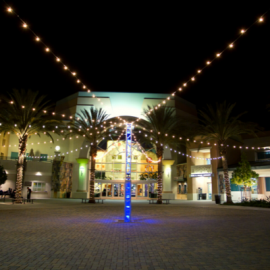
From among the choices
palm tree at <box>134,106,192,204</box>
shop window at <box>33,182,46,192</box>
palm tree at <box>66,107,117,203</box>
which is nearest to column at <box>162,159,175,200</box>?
palm tree at <box>134,106,192,204</box>

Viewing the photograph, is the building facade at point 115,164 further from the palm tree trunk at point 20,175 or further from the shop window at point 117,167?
the palm tree trunk at point 20,175

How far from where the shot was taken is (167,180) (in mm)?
34500

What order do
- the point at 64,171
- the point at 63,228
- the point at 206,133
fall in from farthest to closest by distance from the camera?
1. the point at 64,171
2. the point at 206,133
3. the point at 63,228

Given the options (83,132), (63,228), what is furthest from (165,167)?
(63,228)

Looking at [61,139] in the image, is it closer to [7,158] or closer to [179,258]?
[7,158]

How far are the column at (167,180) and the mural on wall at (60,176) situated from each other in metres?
12.5

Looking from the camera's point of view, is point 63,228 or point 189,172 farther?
point 189,172

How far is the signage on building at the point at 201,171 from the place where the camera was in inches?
1267

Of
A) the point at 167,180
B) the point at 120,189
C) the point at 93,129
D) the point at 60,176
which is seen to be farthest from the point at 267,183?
the point at 60,176

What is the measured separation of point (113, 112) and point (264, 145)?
19.9 m

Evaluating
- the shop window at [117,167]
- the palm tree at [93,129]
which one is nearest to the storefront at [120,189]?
the shop window at [117,167]

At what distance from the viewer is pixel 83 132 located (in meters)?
28.6

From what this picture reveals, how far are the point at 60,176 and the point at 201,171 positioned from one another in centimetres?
1764

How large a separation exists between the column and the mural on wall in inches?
494
